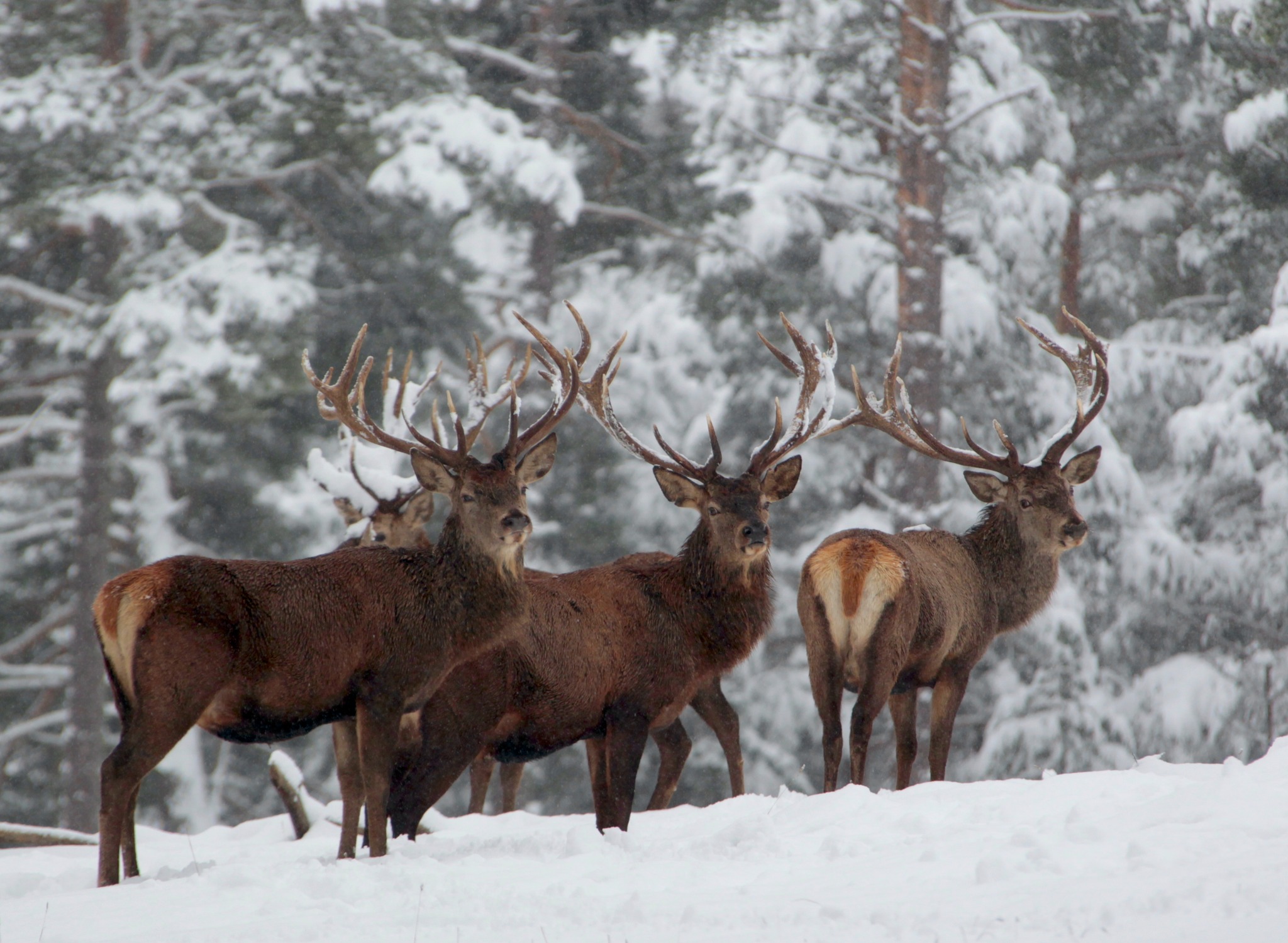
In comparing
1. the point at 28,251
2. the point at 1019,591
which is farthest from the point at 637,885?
the point at 28,251

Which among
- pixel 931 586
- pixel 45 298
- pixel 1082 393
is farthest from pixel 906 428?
pixel 45 298

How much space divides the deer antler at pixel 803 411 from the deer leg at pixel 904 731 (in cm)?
154

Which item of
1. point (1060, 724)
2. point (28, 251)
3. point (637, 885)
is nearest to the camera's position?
point (637, 885)

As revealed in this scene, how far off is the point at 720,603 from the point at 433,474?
155cm

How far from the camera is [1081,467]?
8.98 meters

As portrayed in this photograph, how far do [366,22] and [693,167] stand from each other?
4926 mm

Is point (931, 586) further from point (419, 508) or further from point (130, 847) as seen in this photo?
point (130, 847)

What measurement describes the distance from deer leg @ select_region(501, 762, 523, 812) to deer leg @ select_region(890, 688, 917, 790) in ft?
7.82

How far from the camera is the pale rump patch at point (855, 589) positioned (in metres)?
7.38

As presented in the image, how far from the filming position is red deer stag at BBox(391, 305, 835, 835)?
21.6 ft

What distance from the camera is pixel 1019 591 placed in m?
8.78

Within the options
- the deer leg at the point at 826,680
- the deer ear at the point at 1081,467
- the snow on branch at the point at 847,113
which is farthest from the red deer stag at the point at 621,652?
the snow on branch at the point at 847,113

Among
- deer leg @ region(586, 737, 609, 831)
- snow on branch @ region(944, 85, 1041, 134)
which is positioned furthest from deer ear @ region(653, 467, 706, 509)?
snow on branch @ region(944, 85, 1041, 134)

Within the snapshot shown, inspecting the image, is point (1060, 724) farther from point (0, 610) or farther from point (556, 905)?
point (0, 610)
